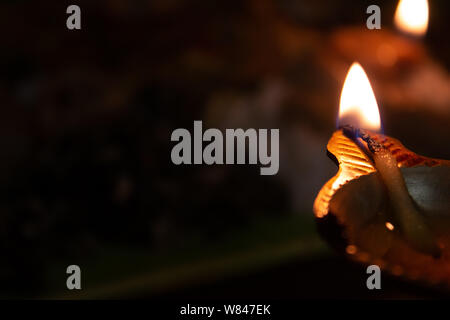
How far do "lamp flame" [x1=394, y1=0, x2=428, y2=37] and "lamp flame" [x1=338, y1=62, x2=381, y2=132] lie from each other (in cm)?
22

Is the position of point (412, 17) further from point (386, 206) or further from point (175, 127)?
point (175, 127)

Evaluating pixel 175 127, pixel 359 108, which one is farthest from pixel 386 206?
pixel 175 127

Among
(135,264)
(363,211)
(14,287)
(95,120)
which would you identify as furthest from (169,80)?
(363,211)

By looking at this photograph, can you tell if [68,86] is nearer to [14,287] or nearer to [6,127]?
[6,127]

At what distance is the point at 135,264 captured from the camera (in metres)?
0.93

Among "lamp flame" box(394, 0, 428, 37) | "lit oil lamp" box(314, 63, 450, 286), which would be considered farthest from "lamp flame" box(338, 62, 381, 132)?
"lamp flame" box(394, 0, 428, 37)

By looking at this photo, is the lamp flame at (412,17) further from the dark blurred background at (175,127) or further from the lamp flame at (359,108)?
the dark blurred background at (175,127)

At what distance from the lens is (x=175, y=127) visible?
1.05 metres

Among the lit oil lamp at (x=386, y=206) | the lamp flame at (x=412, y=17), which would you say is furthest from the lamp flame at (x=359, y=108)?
the lamp flame at (x=412, y=17)

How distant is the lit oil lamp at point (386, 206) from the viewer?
0.34 meters

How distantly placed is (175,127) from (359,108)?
0.61m

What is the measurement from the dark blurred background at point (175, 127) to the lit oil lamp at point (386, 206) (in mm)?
260

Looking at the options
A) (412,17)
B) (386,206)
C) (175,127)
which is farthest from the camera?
(175,127)

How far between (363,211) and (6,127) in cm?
100
